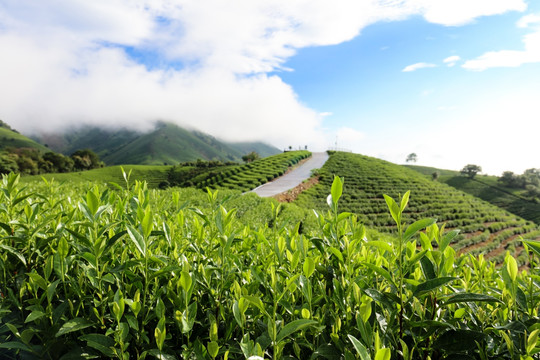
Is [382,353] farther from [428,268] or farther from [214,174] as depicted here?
[214,174]

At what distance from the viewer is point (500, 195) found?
67.9 m

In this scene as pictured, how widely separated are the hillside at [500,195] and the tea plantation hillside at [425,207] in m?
22.9

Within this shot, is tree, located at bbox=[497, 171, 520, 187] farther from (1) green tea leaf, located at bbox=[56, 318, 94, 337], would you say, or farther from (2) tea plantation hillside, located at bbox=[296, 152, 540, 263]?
(1) green tea leaf, located at bbox=[56, 318, 94, 337]

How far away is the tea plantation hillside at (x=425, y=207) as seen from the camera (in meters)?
27.8

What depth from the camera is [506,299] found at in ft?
3.73

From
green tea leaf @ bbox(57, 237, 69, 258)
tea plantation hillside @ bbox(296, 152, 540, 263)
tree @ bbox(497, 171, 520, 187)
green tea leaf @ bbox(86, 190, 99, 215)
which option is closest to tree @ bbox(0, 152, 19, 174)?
tea plantation hillside @ bbox(296, 152, 540, 263)

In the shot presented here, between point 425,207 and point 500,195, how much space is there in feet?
168

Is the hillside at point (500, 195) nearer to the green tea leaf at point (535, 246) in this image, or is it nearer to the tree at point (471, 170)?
the tree at point (471, 170)

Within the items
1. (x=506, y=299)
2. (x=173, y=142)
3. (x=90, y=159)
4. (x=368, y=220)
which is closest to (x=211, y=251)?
(x=506, y=299)

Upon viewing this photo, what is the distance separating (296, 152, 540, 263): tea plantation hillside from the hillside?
22933 millimetres

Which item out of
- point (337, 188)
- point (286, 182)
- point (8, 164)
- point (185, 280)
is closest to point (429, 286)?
point (337, 188)

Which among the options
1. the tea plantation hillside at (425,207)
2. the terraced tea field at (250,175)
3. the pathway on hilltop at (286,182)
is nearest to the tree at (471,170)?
the tea plantation hillside at (425,207)

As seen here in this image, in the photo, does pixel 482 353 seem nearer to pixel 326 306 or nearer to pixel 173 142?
pixel 326 306

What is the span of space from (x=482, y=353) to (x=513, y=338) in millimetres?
133
